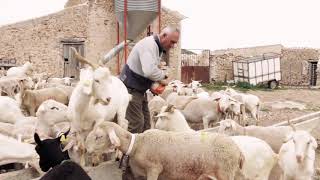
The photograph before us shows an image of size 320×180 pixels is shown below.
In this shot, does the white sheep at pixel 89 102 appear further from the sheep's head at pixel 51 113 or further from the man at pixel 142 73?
the sheep's head at pixel 51 113

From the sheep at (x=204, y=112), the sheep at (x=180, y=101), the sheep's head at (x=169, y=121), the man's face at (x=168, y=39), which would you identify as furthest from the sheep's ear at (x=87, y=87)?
the sheep at (x=180, y=101)

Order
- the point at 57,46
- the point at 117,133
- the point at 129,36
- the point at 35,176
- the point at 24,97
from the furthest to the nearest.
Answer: the point at 57,46 < the point at 129,36 < the point at 24,97 < the point at 35,176 < the point at 117,133

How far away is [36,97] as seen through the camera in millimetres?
11258

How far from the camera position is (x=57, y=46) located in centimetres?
2414

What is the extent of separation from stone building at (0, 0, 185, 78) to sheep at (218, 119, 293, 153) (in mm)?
15460

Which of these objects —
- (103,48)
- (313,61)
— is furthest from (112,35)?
(313,61)

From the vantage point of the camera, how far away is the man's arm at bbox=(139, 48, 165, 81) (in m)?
6.43

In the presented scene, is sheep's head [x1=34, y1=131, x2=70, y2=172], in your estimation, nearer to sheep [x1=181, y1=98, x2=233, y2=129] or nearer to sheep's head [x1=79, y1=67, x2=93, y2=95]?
sheep's head [x1=79, y1=67, x2=93, y2=95]

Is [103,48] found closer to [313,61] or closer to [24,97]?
[24,97]

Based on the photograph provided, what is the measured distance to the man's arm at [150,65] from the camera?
6.43 metres

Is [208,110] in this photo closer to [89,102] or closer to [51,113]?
[51,113]

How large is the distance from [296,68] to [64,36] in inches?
707

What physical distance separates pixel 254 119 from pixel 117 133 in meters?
8.62

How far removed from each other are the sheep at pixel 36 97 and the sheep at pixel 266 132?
423cm
